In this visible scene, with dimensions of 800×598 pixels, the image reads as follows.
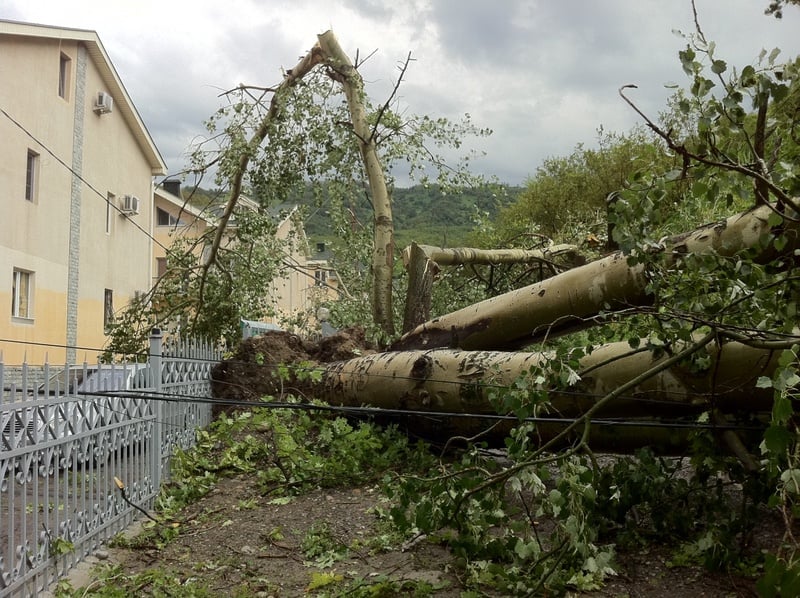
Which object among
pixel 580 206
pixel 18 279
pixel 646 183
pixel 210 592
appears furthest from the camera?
pixel 580 206

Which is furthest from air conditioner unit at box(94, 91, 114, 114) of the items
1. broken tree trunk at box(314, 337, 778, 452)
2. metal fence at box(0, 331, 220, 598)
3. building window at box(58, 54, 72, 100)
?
broken tree trunk at box(314, 337, 778, 452)

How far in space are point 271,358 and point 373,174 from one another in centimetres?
274

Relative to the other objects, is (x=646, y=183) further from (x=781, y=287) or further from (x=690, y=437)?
(x=690, y=437)

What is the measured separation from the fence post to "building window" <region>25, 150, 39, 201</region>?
12.5 m

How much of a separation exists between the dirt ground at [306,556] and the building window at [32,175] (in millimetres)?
12989

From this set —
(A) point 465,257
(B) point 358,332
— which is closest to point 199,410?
(B) point 358,332

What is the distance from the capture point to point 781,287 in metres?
3.38

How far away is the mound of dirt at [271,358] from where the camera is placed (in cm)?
812

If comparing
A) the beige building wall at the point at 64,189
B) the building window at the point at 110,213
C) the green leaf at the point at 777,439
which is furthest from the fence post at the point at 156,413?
the building window at the point at 110,213

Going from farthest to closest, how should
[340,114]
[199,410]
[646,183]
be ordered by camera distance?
[340,114], [199,410], [646,183]

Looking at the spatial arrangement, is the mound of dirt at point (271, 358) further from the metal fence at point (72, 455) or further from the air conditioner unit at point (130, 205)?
the air conditioner unit at point (130, 205)

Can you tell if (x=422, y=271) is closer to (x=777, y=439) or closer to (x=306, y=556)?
(x=306, y=556)

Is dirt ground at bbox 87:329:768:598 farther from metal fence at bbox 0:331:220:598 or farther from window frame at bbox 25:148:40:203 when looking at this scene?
window frame at bbox 25:148:40:203

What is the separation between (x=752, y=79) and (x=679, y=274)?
55.3 inches
